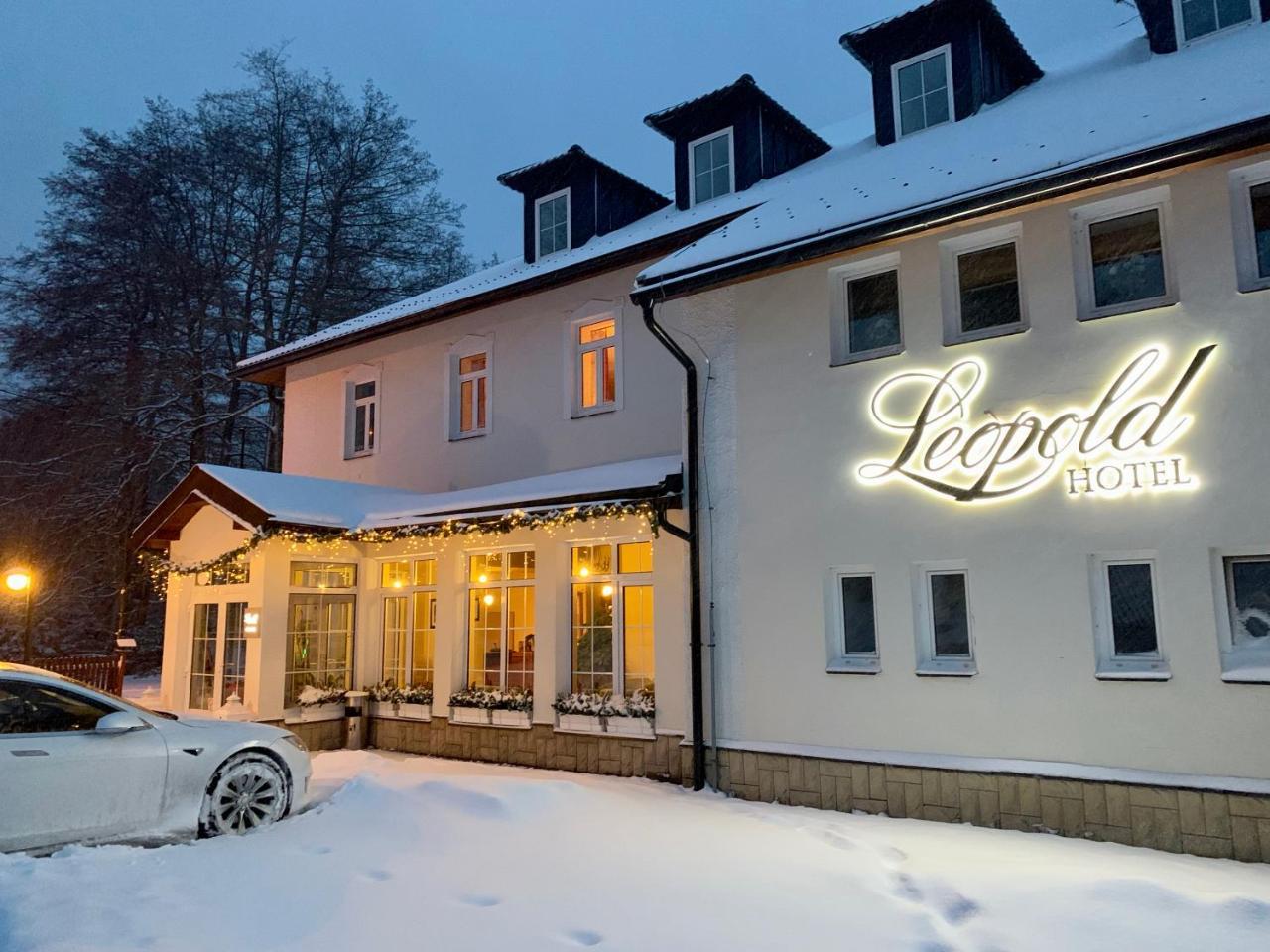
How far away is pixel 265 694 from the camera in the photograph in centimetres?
1170

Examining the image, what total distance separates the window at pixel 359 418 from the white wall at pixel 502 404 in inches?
5.1

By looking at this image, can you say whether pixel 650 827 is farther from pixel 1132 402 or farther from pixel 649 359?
pixel 649 359

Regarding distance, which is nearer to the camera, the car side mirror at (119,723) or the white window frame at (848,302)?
the car side mirror at (119,723)

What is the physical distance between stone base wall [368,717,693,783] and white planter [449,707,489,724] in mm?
72

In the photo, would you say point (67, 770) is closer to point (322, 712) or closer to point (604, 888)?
point (604, 888)

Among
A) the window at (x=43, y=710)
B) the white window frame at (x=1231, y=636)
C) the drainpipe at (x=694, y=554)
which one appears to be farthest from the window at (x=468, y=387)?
the white window frame at (x=1231, y=636)

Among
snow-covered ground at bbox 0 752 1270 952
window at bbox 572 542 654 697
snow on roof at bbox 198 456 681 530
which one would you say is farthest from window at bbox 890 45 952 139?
snow-covered ground at bbox 0 752 1270 952

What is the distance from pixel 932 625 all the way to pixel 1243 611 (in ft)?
7.38

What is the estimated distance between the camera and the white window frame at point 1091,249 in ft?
23.4

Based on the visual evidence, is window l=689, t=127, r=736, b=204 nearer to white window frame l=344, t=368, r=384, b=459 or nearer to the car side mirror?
white window frame l=344, t=368, r=384, b=459

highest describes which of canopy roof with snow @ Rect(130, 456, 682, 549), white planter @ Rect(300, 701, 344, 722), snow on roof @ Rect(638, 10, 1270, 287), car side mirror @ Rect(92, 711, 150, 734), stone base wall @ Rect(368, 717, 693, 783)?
snow on roof @ Rect(638, 10, 1270, 287)

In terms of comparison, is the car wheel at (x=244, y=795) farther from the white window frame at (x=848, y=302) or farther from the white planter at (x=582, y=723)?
the white window frame at (x=848, y=302)

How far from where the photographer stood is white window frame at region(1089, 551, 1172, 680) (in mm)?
6793

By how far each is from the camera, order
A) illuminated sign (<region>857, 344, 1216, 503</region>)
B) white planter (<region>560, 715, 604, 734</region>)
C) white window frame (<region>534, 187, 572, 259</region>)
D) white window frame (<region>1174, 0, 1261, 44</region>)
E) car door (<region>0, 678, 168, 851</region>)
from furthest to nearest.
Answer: white window frame (<region>534, 187, 572, 259</region>), white planter (<region>560, 715, 604, 734</region>), white window frame (<region>1174, 0, 1261, 44</region>), illuminated sign (<region>857, 344, 1216, 503</region>), car door (<region>0, 678, 168, 851</region>)
